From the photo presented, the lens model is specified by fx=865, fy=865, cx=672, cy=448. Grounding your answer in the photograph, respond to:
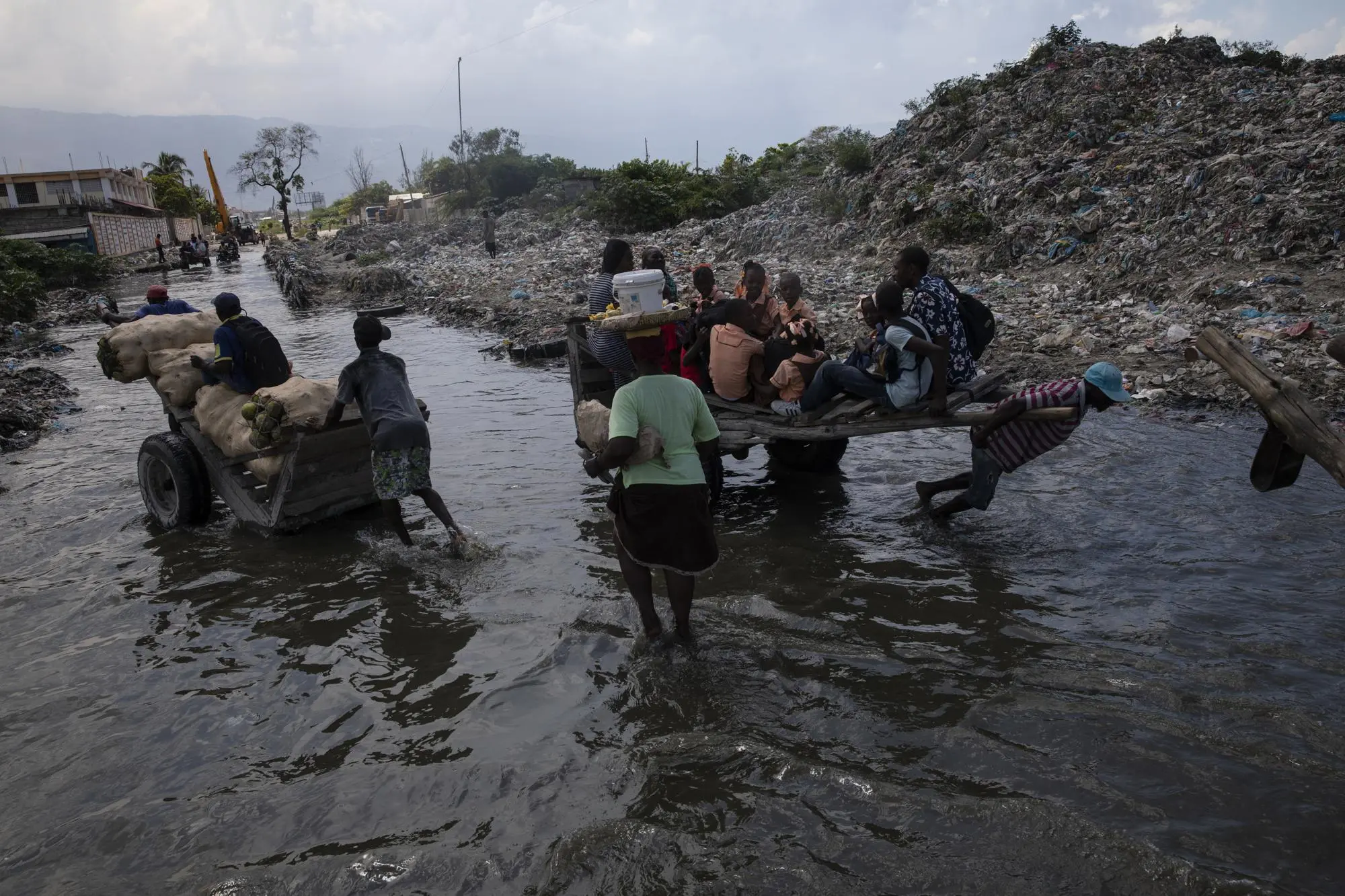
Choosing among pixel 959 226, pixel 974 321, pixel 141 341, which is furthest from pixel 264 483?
pixel 959 226

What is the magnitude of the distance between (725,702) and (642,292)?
71.1 inches

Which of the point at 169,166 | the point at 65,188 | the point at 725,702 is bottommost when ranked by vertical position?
the point at 725,702

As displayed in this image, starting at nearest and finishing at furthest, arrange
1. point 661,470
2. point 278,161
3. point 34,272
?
point 661,470 → point 34,272 → point 278,161

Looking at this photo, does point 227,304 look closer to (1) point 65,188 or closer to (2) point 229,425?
(2) point 229,425

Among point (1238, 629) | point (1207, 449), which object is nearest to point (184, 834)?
point (1238, 629)

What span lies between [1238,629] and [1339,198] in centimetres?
834

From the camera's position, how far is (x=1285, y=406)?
3230 millimetres

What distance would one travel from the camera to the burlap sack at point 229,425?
5789 millimetres

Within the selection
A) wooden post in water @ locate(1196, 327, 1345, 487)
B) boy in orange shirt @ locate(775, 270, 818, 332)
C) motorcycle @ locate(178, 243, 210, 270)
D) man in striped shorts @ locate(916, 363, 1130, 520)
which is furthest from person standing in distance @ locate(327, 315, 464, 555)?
motorcycle @ locate(178, 243, 210, 270)

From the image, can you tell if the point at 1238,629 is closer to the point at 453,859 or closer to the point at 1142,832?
the point at 1142,832

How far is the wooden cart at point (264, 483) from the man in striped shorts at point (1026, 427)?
3.63 m

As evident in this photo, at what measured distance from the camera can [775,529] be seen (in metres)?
5.80

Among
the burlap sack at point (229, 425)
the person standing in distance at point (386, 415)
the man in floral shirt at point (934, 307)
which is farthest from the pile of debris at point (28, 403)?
the man in floral shirt at point (934, 307)

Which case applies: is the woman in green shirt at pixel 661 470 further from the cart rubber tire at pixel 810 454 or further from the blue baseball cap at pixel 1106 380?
the cart rubber tire at pixel 810 454
